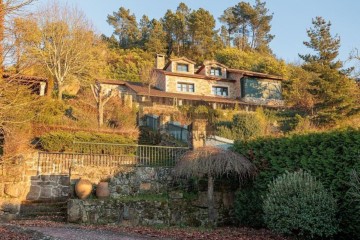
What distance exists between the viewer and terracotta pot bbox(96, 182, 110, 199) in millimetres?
13075

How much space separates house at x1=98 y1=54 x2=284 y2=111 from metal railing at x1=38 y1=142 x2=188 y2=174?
683 inches

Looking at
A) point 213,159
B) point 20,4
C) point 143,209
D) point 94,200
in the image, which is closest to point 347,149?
point 213,159

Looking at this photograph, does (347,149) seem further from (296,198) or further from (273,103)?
(273,103)

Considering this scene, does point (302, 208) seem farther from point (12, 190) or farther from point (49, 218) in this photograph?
point (12, 190)

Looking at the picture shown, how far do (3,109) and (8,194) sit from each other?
5641 mm

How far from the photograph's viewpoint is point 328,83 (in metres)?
27.2

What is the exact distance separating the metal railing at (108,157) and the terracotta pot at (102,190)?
3.71 feet

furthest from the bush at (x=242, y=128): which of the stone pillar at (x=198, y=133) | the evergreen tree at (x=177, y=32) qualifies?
the evergreen tree at (x=177, y=32)

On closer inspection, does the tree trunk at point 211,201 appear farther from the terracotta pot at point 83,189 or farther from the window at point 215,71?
the window at point 215,71

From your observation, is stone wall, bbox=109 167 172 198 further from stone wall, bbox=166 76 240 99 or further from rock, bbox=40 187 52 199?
stone wall, bbox=166 76 240 99

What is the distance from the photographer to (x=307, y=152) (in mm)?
9977

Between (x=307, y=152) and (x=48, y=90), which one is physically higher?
(x=48, y=90)

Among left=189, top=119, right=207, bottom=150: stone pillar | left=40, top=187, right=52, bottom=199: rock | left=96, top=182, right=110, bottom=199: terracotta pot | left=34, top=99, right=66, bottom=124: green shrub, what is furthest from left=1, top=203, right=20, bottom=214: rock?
left=189, top=119, right=207, bottom=150: stone pillar

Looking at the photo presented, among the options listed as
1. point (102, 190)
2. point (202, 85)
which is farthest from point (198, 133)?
point (202, 85)
